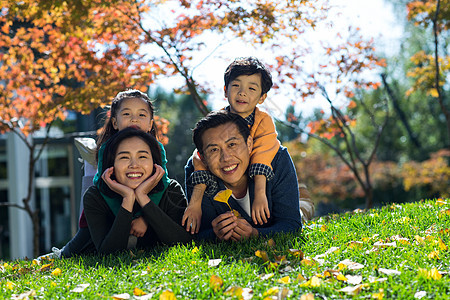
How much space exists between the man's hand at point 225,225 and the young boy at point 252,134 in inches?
6.4

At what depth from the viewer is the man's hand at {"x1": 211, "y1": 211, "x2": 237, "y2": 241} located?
3.33 m

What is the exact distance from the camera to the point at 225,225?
10.9 feet

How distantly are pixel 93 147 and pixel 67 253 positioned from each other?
56.9 inches

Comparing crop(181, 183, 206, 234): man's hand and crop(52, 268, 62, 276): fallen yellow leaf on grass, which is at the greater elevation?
crop(181, 183, 206, 234): man's hand

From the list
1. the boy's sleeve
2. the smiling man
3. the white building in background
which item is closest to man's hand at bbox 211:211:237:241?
the smiling man

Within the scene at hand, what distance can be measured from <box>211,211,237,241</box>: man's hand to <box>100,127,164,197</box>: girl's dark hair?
0.61 m

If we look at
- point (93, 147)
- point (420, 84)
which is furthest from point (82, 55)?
point (420, 84)

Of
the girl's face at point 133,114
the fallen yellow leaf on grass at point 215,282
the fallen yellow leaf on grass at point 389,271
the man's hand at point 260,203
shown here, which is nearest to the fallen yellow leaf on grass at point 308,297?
the fallen yellow leaf on grass at point 215,282

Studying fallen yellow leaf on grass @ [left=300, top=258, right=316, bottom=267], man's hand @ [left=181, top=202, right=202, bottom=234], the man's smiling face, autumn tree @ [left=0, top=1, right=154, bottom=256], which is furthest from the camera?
autumn tree @ [left=0, top=1, right=154, bottom=256]

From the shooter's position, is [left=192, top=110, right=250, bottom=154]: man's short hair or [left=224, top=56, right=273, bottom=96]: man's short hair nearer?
[left=192, top=110, right=250, bottom=154]: man's short hair

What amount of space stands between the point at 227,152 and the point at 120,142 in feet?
2.85

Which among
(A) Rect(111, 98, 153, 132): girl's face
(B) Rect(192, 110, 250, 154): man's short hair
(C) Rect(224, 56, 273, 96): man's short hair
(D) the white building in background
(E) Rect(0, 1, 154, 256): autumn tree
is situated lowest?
(D) the white building in background

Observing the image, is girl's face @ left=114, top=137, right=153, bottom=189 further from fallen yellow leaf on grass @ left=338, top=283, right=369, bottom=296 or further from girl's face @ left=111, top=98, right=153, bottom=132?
fallen yellow leaf on grass @ left=338, top=283, right=369, bottom=296

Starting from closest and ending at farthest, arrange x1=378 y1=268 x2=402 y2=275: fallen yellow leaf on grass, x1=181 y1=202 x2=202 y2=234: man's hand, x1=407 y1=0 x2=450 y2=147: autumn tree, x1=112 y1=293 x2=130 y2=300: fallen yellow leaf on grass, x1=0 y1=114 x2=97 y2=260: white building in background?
x1=112 y1=293 x2=130 y2=300: fallen yellow leaf on grass, x1=378 y1=268 x2=402 y2=275: fallen yellow leaf on grass, x1=181 y1=202 x2=202 y2=234: man's hand, x1=407 y1=0 x2=450 y2=147: autumn tree, x1=0 y1=114 x2=97 y2=260: white building in background
